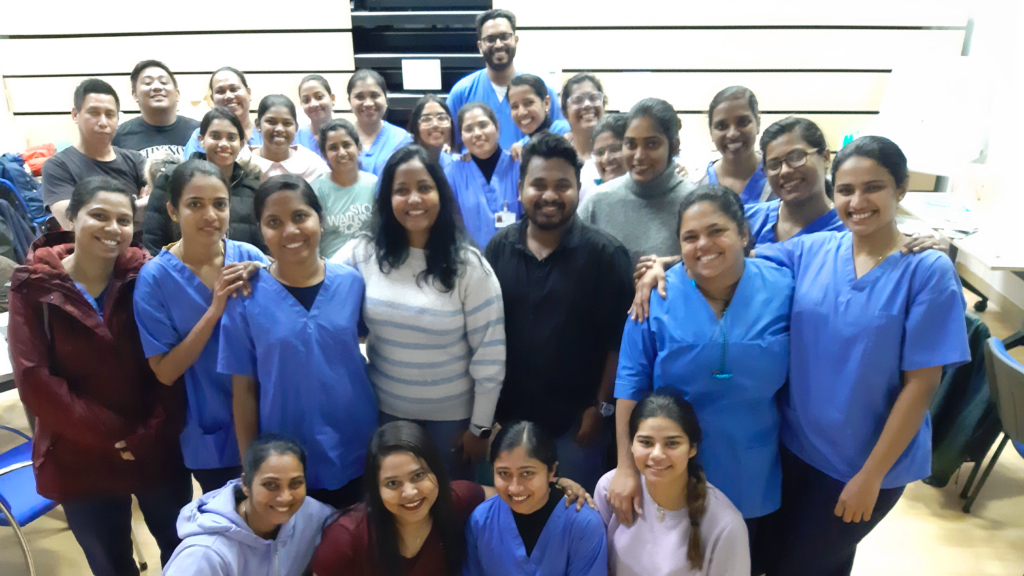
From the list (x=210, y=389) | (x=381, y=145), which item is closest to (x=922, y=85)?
(x=381, y=145)

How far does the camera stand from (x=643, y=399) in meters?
1.62

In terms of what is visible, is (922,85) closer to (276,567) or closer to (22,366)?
(276,567)

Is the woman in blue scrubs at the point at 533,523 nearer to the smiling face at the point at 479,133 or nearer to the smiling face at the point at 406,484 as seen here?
the smiling face at the point at 406,484

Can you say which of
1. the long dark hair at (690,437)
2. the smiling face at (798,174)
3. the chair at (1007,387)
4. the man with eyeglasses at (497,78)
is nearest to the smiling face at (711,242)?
the long dark hair at (690,437)

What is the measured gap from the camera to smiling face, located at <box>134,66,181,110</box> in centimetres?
317

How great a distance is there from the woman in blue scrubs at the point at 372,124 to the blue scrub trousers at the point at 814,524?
234cm

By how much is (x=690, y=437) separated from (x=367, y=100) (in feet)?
8.07

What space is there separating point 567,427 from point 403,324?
59 centimetres

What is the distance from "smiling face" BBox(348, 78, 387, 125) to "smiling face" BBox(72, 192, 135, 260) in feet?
5.58

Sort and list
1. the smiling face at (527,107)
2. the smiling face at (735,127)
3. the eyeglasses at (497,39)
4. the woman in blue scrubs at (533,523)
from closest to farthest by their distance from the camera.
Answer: the woman in blue scrubs at (533,523), the smiling face at (735,127), the smiling face at (527,107), the eyeglasses at (497,39)

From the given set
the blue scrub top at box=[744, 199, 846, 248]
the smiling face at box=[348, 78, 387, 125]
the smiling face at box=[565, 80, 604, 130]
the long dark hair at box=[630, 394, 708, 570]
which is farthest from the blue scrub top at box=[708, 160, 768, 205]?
the smiling face at box=[348, 78, 387, 125]

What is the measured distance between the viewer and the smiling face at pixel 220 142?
2.50m

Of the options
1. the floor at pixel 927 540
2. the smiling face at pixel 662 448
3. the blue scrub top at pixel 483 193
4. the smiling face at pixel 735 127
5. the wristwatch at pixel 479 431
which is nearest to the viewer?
the smiling face at pixel 662 448

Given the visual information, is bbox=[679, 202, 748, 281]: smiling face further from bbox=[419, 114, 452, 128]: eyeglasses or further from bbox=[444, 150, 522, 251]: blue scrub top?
bbox=[419, 114, 452, 128]: eyeglasses
